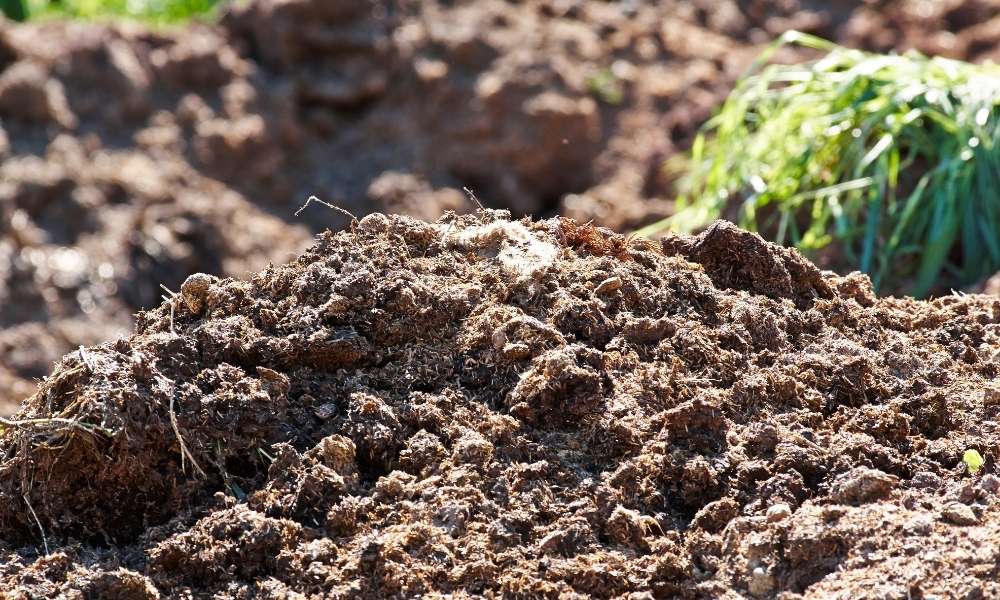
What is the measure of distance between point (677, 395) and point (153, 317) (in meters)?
0.90

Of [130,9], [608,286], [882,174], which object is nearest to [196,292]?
[608,286]

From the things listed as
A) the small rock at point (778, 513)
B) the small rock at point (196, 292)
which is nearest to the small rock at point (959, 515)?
the small rock at point (778, 513)

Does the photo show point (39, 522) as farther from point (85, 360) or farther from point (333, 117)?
point (333, 117)

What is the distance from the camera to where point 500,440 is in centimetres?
198

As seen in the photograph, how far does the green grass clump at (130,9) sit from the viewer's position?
644 cm

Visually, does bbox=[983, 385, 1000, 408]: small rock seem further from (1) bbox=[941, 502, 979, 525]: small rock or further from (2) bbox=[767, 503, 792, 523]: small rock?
(2) bbox=[767, 503, 792, 523]: small rock

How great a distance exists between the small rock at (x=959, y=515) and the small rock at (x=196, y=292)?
1232 mm

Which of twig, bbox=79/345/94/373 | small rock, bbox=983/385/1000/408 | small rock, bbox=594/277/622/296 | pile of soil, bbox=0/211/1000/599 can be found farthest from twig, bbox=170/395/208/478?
small rock, bbox=983/385/1000/408

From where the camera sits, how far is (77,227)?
5.52 meters

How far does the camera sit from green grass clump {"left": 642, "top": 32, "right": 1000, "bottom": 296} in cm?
378

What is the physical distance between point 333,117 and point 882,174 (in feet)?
10.3

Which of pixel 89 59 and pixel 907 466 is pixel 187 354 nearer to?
pixel 907 466

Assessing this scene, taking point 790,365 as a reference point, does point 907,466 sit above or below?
below

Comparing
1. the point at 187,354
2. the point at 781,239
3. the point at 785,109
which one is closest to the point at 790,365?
the point at 187,354
